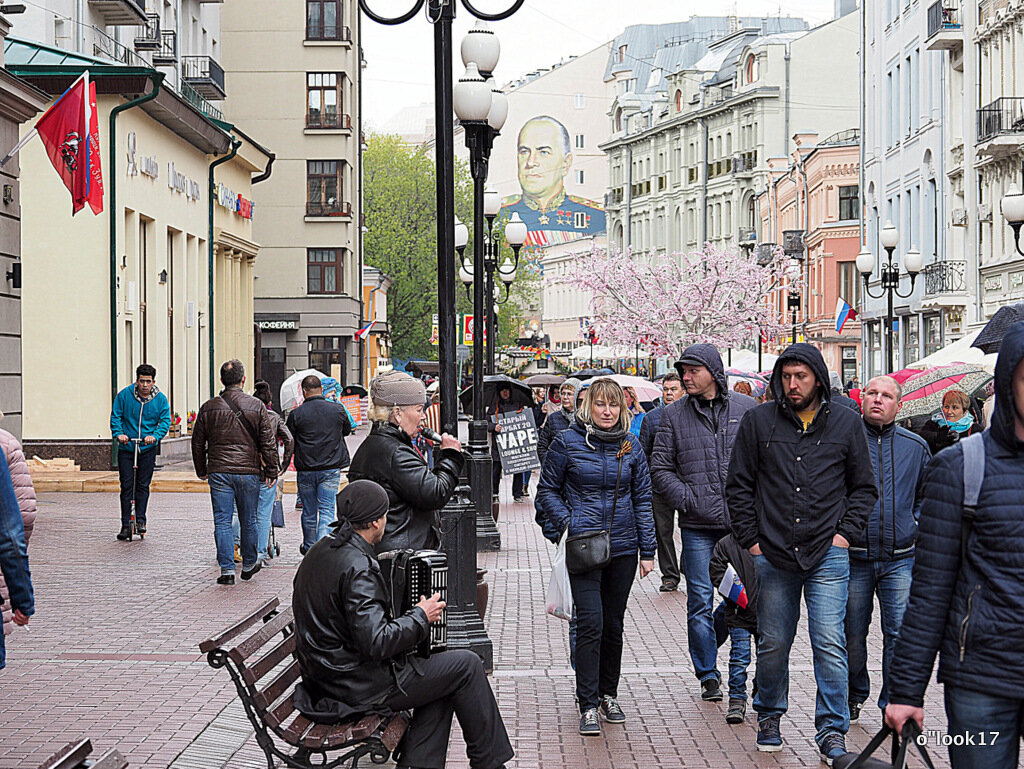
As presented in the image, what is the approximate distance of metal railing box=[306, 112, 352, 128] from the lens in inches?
2275

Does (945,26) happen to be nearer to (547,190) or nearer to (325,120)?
(325,120)

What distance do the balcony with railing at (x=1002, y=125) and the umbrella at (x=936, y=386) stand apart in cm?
1945

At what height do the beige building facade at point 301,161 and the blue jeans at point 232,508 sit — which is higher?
the beige building facade at point 301,161

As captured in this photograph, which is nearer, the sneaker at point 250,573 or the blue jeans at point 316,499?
the sneaker at point 250,573

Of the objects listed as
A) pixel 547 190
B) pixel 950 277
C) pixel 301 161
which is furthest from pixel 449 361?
pixel 547 190

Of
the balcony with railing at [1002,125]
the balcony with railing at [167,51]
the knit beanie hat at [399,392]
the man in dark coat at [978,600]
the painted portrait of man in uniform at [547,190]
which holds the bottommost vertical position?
the man in dark coat at [978,600]

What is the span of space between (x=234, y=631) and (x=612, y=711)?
256cm

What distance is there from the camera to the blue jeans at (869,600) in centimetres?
813

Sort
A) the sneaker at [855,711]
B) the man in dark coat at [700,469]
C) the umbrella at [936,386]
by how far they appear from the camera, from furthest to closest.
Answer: the umbrella at [936,386] < the man in dark coat at [700,469] < the sneaker at [855,711]

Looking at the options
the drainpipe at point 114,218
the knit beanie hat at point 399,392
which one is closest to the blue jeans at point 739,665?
the knit beanie hat at point 399,392

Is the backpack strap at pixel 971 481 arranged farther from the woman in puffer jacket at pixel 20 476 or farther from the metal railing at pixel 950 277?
the metal railing at pixel 950 277

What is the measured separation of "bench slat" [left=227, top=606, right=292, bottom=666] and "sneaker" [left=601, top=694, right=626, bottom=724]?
73.8 inches

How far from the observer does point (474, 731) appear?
6.47m

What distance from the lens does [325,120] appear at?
57.8 meters
